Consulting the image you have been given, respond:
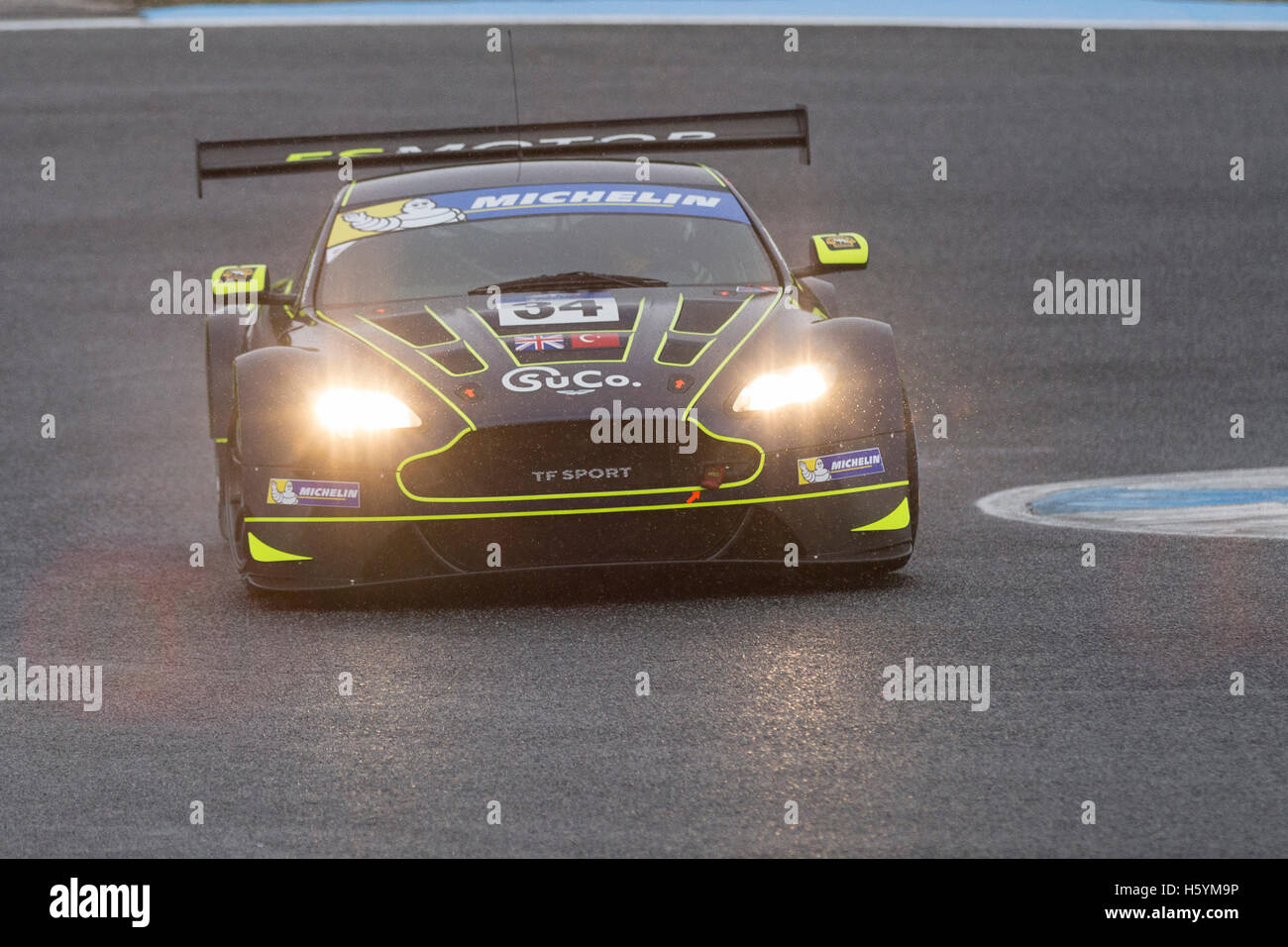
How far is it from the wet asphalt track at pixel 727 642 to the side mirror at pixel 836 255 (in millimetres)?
981

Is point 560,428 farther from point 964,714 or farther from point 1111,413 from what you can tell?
point 1111,413

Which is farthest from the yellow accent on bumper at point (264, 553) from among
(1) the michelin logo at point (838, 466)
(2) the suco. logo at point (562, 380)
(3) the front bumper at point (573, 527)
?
(1) the michelin logo at point (838, 466)

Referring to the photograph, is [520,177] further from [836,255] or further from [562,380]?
→ [562,380]

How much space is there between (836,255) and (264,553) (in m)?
2.62

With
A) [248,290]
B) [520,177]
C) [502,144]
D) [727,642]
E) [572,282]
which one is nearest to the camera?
[727,642]

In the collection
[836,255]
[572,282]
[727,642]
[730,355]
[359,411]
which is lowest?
[727,642]

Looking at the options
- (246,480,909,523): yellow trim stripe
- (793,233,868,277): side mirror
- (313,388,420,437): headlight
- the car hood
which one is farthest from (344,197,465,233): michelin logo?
(246,480,909,523): yellow trim stripe

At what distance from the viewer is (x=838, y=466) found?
7.10 m

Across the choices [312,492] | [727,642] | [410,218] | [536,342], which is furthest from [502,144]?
[727,642]

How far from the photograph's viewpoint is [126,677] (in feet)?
20.8

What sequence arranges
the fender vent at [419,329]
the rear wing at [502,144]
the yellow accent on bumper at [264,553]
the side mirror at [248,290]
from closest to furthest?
the yellow accent on bumper at [264,553] → the fender vent at [419,329] → the side mirror at [248,290] → the rear wing at [502,144]

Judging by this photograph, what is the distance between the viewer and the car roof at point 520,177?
881 cm

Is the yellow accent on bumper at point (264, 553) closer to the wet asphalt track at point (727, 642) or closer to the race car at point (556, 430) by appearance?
the race car at point (556, 430)
